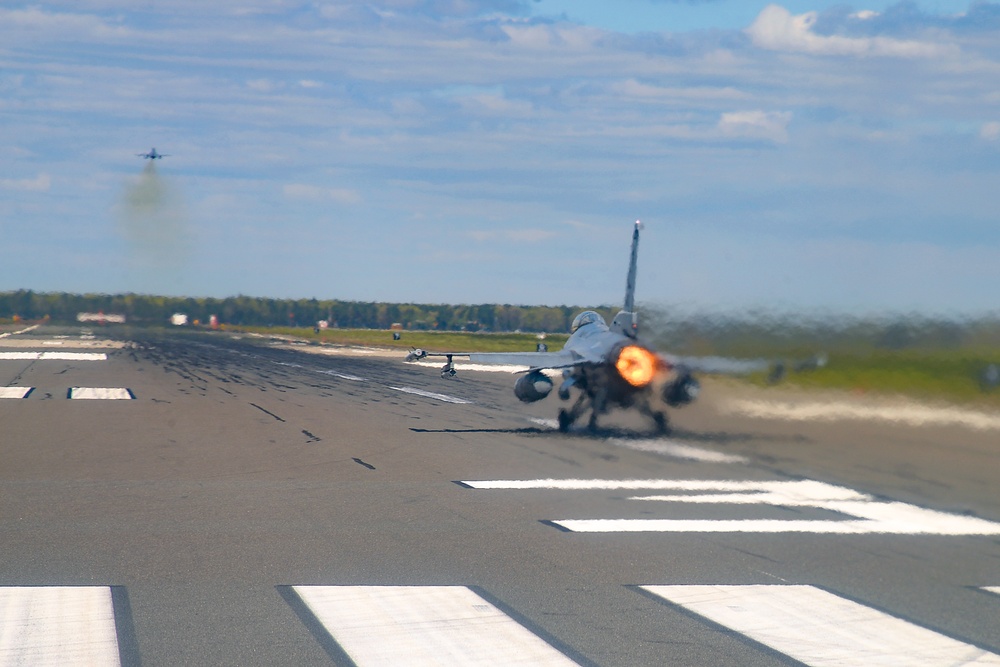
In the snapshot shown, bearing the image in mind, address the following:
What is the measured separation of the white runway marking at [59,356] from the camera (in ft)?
211

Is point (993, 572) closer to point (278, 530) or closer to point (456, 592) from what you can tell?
point (456, 592)

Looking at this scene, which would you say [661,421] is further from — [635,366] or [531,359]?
[531,359]

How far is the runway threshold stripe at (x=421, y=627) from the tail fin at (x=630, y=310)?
18122 mm

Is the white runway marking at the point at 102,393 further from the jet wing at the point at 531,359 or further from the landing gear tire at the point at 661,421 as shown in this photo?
the landing gear tire at the point at 661,421

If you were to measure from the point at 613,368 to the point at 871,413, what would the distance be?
7.49m

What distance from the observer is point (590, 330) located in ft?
96.5

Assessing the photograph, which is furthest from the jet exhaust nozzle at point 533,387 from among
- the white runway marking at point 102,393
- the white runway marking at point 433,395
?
the white runway marking at point 102,393

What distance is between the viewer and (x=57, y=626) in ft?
29.5

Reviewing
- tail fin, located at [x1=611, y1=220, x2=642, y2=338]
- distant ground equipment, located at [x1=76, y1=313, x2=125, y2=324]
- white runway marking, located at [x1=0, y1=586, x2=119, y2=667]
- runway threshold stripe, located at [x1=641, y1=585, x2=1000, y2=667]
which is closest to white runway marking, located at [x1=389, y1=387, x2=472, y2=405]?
tail fin, located at [x1=611, y1=220, x2=642, y2=338]

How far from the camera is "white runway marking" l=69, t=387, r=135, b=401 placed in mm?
37000

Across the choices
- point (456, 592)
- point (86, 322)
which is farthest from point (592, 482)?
point (86, 322)

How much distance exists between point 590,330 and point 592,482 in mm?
10767

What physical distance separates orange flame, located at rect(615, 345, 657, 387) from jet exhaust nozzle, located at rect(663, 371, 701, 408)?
2.17ft

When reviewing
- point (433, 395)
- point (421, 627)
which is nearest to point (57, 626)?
point (421, 627)
